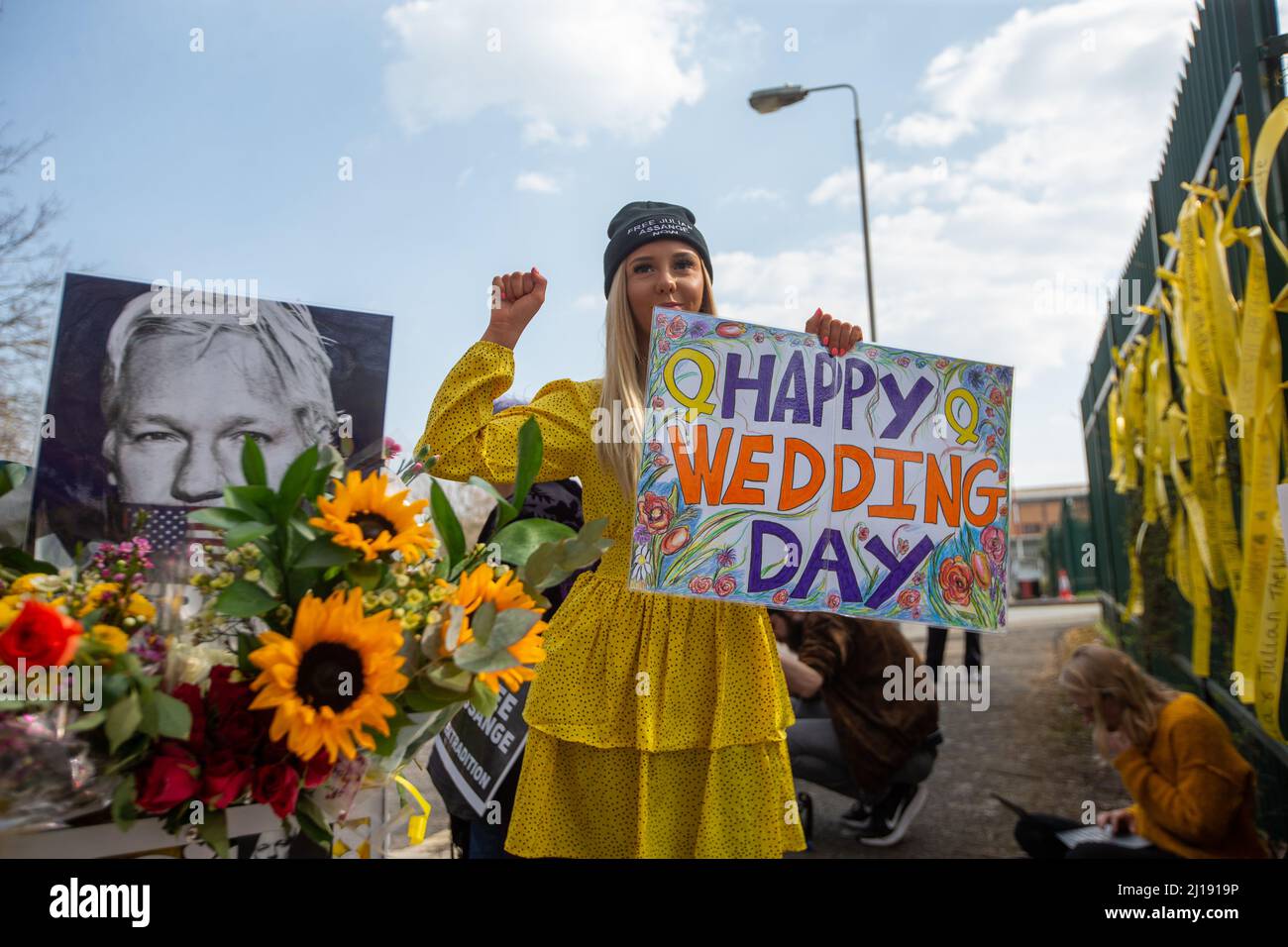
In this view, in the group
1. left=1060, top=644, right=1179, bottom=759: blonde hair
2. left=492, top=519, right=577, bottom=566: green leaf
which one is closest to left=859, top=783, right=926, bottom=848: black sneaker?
left=1060, top=644, right=1179, bottom=759: blonde hair

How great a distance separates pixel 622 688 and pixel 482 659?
2.24 feet

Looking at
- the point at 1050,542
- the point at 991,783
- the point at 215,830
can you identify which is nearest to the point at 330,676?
the point at 215,830

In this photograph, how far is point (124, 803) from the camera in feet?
2.85

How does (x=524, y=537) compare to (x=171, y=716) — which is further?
(x=524, y=537)

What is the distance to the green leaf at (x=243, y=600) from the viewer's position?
0.88 m

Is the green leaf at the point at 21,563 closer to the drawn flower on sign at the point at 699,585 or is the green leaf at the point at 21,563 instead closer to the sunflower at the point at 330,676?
the sunflower at the point at 330,676

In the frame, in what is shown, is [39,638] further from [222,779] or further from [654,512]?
[654,512]

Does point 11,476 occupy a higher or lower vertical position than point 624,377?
lower

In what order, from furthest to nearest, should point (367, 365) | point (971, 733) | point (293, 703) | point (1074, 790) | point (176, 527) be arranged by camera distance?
1. point (971, 733)
2. point (1074, 790)
3. point (367, 365)
4. point (176, 527)
5. point (293, 703)

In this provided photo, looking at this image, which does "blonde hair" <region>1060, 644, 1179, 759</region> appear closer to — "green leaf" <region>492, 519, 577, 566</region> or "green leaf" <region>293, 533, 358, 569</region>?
"green leaf" <region>492, 519, 577, 566</region>

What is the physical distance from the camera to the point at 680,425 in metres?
1.55

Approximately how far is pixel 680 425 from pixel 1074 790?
14.6 feet
